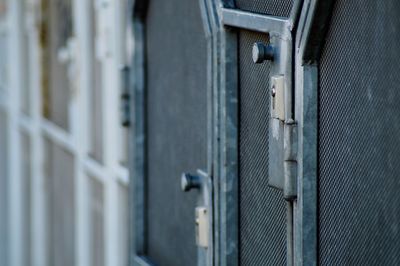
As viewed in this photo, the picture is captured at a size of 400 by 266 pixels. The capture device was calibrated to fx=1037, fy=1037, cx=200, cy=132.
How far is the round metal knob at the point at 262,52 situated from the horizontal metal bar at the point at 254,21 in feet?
0.11

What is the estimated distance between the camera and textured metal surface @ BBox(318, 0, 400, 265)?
1.44 metres

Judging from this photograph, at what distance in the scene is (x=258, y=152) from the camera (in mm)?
2023

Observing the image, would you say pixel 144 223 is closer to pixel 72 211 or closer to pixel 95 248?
pixel 95 248

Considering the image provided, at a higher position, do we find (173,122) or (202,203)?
(173,122)

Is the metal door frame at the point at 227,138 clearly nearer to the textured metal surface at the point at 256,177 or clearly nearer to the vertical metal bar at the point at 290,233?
the textured metal surface at the point at 256,177

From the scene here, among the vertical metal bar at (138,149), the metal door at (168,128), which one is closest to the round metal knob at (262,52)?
the metal door at (168,128)

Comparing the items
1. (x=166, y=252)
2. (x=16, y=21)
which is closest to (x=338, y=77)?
(x=166, y=252)

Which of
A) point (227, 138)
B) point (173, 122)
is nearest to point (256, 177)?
point (227, 138)

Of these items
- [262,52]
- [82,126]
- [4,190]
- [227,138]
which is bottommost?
[4,190]

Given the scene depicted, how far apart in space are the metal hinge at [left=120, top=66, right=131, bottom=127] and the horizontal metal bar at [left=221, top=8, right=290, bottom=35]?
101 centimetres

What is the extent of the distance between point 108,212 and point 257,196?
178 cm

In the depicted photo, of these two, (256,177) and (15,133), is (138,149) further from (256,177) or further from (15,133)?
(15,133)

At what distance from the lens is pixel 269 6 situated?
1917mm

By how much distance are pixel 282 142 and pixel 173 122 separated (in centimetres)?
88
